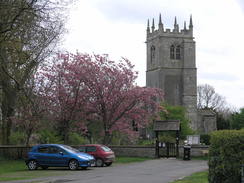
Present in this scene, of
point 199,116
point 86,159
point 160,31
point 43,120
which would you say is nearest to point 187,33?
point 160,31

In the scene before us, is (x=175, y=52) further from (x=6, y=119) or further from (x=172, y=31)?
(x=6, y=119)

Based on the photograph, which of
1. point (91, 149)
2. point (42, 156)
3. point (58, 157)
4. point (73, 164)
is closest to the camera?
point (73, 164)

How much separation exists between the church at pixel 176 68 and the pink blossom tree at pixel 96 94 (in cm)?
5540

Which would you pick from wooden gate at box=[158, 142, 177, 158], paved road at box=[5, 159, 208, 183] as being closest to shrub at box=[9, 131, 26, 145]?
wooden gate at box=[158, 142, 177, 158]

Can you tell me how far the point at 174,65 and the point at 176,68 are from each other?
0.77 metres

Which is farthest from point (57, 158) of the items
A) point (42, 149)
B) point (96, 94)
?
point (96, 94)

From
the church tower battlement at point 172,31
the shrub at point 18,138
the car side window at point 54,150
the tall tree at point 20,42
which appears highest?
the church tower battlement at point 172,31

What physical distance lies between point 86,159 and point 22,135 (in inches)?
750

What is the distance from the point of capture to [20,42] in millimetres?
28766

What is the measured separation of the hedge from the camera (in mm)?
13680

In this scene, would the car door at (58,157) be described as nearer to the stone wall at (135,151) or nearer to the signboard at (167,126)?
the stone wall at (135,151)

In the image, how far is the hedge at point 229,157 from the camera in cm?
1368

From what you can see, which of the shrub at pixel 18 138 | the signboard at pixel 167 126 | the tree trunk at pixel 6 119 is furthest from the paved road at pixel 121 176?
the shrub at pixel 18 138

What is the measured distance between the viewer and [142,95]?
40594mm
